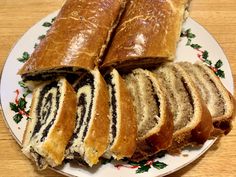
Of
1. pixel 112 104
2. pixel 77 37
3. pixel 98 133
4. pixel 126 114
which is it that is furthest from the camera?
pixel 77 37

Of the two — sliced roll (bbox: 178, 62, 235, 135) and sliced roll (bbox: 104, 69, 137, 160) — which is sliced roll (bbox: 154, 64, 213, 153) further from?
sliced roll (bbox: 104, 69, 137, 160)

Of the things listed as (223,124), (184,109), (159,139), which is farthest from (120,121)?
(223,124)

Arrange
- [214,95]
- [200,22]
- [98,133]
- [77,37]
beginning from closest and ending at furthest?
[98,133]
[214,95]
[77,37]
[200,22]

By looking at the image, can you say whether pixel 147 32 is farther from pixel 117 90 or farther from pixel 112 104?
pixel 112 104

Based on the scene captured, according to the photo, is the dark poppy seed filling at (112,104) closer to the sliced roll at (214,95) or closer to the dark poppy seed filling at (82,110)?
the dark poppy seed filling at (82,110)

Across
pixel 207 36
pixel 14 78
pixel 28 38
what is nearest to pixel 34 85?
pixel 14 78

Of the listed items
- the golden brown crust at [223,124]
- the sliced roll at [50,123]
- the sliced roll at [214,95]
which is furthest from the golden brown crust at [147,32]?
the golden brown crust at [223,124]

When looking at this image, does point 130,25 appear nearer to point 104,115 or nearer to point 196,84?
point 196,84
